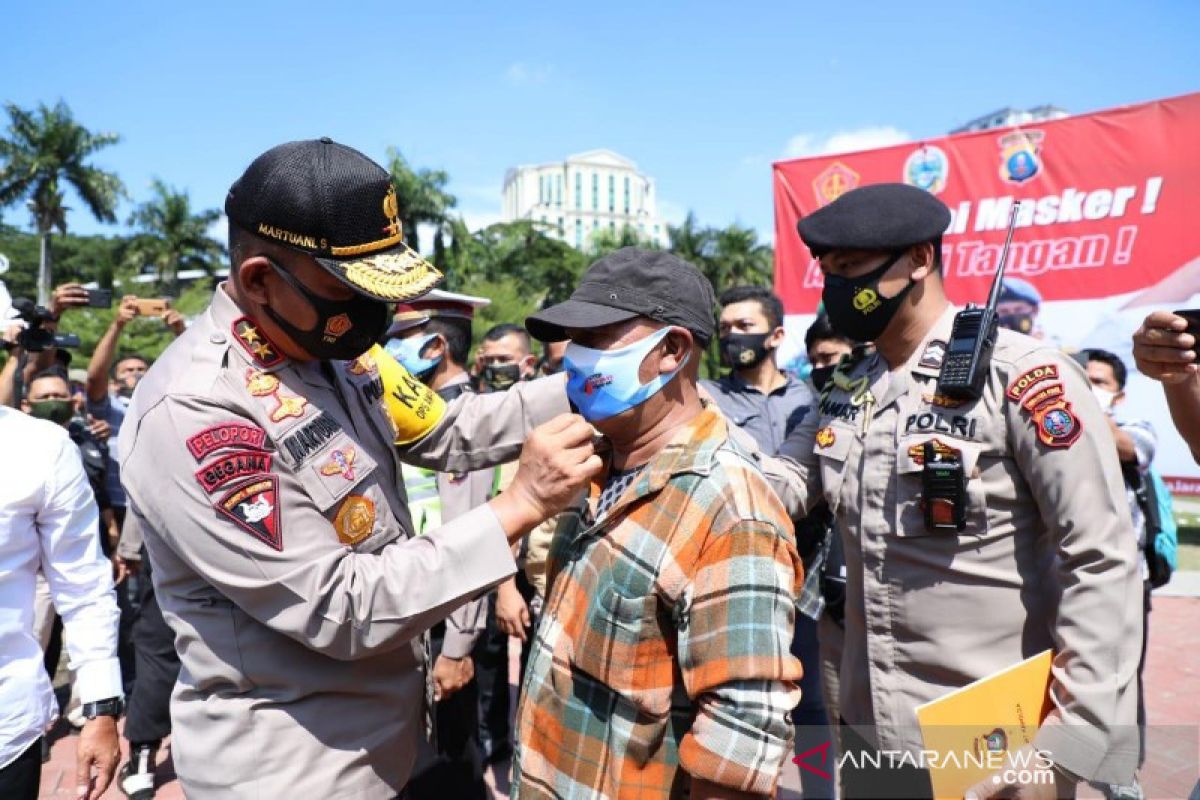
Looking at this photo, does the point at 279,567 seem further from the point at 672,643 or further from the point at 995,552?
the point at 995,552

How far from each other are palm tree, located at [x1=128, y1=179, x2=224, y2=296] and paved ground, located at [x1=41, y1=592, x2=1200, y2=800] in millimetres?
34320

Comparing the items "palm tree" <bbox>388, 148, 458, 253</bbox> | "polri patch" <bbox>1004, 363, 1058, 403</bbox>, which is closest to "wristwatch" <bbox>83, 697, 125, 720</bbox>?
"polri patch" <bbox>1004, 363, 1058, 403</bbox>

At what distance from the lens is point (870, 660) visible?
6.86ft

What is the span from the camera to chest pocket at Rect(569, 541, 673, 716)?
1.50 m

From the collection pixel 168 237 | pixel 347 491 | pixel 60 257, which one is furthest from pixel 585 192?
pixel 347 491

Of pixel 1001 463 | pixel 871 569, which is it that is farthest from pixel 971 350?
pixel 871 569

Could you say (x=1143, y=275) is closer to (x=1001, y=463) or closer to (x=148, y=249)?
(x=1001, y=463)

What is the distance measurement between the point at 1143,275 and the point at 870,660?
6.90 meters

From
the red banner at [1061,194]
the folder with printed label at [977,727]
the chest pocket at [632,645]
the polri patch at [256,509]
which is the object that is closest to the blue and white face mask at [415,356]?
the polri patch at [256,509]

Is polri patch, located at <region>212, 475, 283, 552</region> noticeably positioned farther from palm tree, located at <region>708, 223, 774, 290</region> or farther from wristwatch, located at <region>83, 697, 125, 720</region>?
palm tree, located at <region>708, 223, 774, 290</region>

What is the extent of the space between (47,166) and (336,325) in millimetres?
41839

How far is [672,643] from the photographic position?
60.1 inches

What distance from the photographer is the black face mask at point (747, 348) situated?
426cm

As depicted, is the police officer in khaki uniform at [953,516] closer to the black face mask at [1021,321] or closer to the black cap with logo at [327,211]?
the black cap with logo at [327,211]
